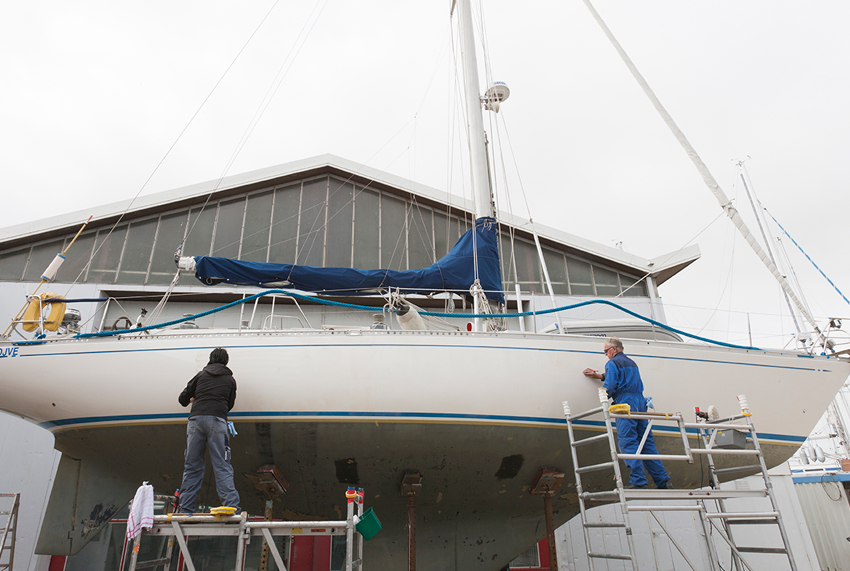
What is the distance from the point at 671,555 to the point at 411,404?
6073 mm

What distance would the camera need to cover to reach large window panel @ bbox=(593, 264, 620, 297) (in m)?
8.93

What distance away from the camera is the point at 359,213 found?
8898 mm

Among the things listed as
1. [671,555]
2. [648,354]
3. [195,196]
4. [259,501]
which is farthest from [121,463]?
[671,555]

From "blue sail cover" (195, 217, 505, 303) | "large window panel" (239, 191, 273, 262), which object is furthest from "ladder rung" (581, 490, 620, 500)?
"large window panel" (239, 191, 273, 262)

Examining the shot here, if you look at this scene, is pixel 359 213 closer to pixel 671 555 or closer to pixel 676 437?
pixel 676 437

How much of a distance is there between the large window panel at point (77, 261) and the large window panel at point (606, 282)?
8886 millimetres

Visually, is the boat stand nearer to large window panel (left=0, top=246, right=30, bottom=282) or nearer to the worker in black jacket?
the worker in black jacket

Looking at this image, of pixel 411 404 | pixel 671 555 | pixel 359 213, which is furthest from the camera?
pixel 359 213

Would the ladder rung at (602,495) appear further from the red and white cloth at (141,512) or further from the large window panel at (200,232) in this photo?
the large window panel at (200,232)

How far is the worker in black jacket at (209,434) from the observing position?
9.80 ft

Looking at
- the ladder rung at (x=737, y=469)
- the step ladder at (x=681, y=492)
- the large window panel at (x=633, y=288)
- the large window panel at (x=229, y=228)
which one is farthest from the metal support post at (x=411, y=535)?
the large window panel at (x=633, y=288)

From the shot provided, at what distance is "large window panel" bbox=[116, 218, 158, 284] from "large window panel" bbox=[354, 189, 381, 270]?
3491 millimetres

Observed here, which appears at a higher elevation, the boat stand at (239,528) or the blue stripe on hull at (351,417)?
the blue stripe on hull at (351,417)

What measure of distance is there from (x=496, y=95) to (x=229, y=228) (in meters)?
5.17
